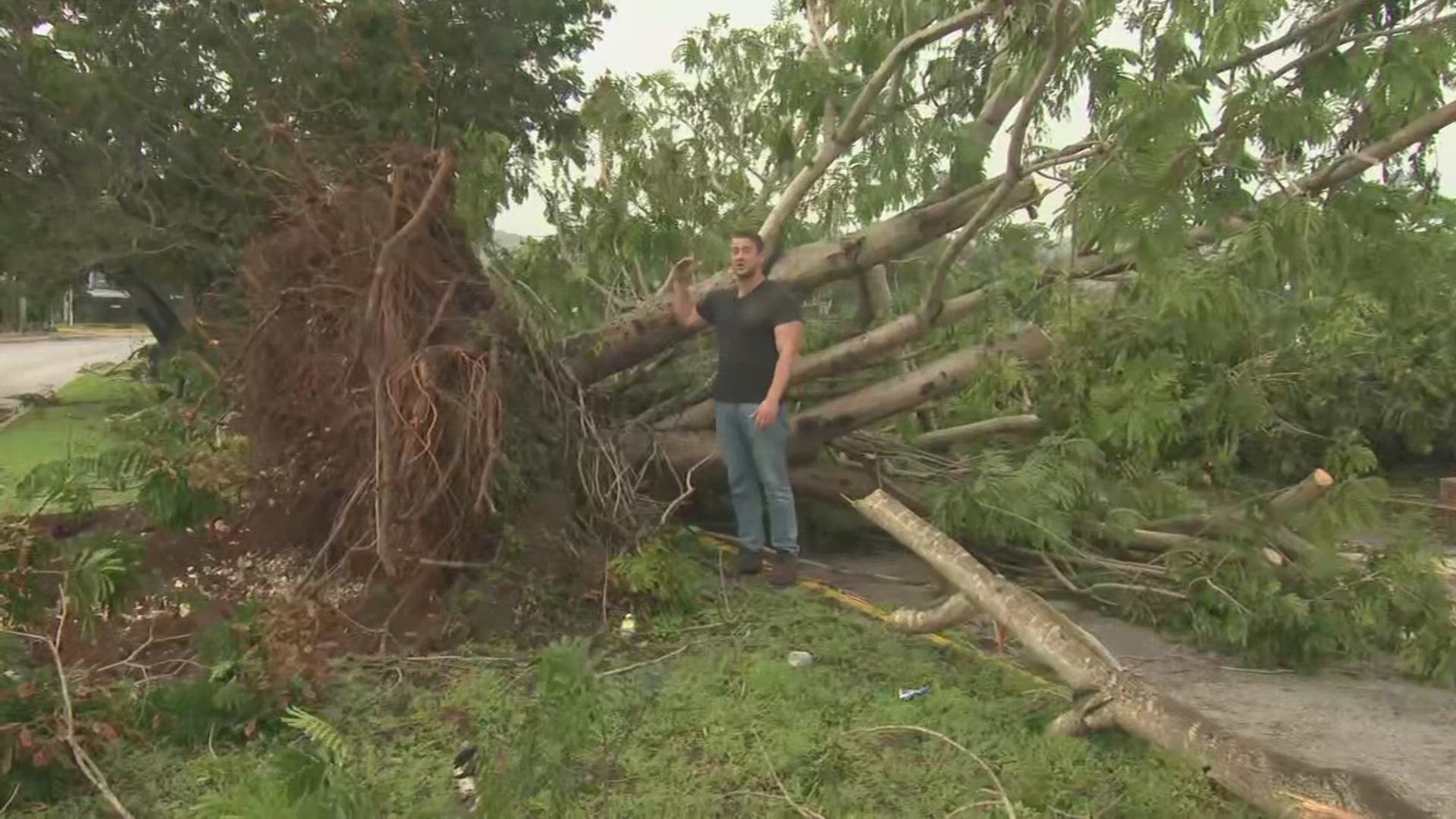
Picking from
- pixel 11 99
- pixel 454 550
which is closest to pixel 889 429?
pixel 454 550

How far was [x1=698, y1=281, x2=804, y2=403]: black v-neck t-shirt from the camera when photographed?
4.82m

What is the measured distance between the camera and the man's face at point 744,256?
4.82 m

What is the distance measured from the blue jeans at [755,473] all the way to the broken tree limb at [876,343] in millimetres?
694

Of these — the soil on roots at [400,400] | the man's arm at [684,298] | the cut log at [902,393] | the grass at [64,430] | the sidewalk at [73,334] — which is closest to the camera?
the soil on roots at [400,400]

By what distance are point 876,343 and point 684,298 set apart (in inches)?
39.5

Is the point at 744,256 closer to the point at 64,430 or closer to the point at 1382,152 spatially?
the point at 1382,152

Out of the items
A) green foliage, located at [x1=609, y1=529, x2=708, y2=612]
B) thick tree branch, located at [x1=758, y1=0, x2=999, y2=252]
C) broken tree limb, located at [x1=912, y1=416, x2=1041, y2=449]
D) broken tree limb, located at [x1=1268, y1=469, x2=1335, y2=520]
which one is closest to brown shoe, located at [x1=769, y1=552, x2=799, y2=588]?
A: green foliage, located at [x1=609, y1=529, x2=708, y2=612]

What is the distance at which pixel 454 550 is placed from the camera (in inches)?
171

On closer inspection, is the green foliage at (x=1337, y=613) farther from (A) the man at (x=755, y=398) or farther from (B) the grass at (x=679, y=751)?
(A) the man at (x=755, y=398)

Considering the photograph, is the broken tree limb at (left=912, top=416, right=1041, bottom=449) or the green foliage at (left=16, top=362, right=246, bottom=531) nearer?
the green foliage at (left=16, top=362, right=246, bottom=531)

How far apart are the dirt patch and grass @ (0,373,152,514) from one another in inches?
168

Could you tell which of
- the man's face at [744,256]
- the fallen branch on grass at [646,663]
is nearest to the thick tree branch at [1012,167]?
the man's face at [744,256]

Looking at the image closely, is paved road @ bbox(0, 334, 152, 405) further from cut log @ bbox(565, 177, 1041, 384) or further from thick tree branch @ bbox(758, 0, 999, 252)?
thick tree branch @ bbox(758, 0, 999, 252)

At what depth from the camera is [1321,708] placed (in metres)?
3.78
